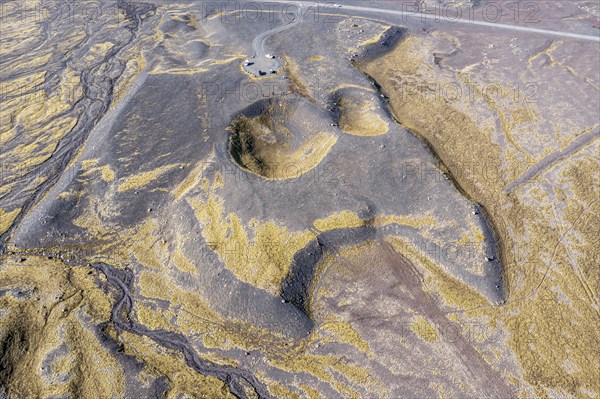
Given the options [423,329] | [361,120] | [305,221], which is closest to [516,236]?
[423,329]

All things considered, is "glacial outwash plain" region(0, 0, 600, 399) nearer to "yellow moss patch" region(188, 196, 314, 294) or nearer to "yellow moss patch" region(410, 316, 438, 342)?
"yellow moss patch" region(188, 196, 314, 294)

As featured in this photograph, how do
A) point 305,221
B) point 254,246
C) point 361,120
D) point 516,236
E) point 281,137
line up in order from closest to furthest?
1. point 254,246
2. point 516,236
3. point 305,221
4. point 281,137
5. point 361,120

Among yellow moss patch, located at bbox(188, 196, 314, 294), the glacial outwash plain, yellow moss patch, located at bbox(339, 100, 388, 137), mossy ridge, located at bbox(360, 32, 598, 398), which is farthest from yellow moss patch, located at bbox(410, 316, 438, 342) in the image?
yellow moss patch, located at bbox(339, 100, 388, 137)

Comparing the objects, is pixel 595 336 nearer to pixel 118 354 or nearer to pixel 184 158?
pixel 118 354

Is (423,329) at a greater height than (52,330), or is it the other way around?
(52,330)

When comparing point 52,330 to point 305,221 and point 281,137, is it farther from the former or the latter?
point 281,137

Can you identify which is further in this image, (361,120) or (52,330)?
(361,120)
